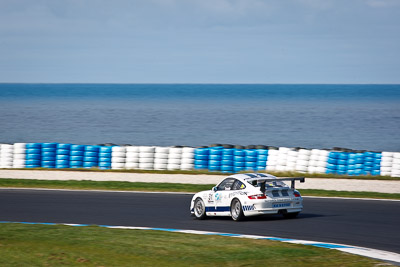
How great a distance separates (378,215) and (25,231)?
10.1 meters

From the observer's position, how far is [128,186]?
27812 mm

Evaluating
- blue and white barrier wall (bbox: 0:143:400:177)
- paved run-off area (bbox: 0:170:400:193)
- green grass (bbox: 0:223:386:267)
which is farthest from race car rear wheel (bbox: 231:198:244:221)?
blue and white barrier wall (bbox: 0:143:400:177)

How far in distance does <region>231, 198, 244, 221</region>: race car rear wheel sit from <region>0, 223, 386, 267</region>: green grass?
10.5 feet

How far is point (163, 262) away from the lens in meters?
12.3

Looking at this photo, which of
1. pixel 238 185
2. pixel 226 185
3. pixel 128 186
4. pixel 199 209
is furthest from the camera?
pixel 128 186

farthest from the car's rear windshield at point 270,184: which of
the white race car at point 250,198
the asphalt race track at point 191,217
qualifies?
the asphalt race track at point 191,217

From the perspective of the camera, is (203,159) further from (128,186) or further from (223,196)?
(223,196)

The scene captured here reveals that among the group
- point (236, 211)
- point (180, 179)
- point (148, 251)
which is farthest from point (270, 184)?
point (180, 179)

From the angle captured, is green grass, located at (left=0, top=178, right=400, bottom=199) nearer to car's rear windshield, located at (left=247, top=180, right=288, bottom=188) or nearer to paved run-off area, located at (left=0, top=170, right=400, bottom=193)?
paved run-off area, located at (left=0, top=170, right=400, bottom=193)

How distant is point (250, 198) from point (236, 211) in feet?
→ 2.75

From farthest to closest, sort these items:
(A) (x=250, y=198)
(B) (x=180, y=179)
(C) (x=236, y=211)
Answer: (B) (x=180, y=179)
(C) (x=236, y=211)
(A) (x=250, y=198)

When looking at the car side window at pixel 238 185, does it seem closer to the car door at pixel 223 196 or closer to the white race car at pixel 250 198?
the white race car at pixel 250 198

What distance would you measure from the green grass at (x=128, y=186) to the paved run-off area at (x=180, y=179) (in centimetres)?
119

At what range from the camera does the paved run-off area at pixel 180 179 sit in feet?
89.1
